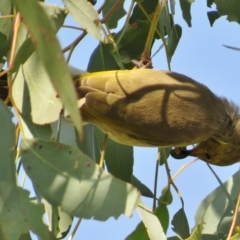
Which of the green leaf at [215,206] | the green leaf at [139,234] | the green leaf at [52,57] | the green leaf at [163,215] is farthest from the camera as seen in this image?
the green leaf at [215,206]

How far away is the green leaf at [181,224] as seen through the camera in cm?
256

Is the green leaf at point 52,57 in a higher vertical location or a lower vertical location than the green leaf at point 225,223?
higher

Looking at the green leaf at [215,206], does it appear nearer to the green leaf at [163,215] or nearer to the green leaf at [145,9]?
the green leaf at [163,215]

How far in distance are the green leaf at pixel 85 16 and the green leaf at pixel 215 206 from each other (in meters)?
1.23

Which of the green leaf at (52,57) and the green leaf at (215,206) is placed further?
the green leaf at (215,206)

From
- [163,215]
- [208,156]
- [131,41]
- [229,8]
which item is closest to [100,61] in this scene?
[131,41]

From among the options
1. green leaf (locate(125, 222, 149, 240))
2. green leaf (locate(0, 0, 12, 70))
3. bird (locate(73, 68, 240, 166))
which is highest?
green leaf (locate(0, 0, 12, 70))

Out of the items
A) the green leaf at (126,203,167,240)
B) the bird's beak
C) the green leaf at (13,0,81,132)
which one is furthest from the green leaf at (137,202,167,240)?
the green leaf at (13,0,81,132)

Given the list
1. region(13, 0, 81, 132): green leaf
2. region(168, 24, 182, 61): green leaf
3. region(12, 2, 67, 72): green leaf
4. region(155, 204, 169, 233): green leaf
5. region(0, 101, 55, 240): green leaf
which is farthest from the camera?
region(168, 24, 182, 61): green leaf

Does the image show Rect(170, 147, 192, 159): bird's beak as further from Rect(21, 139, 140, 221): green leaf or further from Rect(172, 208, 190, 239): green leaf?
Rect(21, 139, 140, 221): green leaf

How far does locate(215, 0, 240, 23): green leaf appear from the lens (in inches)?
97.3

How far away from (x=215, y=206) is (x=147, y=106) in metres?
0.58

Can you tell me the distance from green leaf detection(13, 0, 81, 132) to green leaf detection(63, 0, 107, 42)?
0.71 meters

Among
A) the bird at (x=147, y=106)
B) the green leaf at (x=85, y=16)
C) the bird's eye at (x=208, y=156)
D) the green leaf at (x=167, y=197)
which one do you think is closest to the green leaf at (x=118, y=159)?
the bird at (x=147, y=106)
